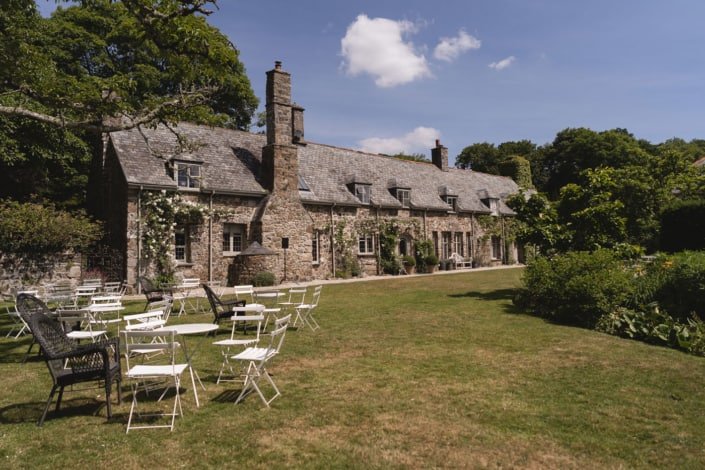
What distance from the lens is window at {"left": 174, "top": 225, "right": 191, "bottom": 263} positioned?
67.3 ft

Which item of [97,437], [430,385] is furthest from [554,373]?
[97,437]

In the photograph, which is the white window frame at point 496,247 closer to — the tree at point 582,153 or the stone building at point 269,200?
the stone building at point 269,200

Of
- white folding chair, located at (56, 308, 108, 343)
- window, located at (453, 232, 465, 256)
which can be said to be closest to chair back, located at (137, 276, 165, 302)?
white folding chair, located at (56, 308, 108, 343)

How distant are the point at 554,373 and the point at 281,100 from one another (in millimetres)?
19477

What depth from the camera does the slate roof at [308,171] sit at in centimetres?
2008

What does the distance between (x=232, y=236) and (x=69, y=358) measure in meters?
16.8

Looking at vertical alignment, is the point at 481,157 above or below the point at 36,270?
above

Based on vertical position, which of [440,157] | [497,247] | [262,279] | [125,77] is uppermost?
[440,157]

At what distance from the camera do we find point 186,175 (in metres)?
20.8

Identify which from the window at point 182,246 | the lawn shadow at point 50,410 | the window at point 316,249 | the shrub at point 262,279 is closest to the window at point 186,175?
the window at point 182,246

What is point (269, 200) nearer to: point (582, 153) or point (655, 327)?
point (655, 327)

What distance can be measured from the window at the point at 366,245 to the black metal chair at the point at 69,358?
21.0 m

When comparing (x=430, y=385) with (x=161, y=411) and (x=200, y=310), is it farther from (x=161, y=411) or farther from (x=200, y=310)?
(x=200, y=310)

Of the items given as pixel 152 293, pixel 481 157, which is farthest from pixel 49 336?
pixel 481 157
